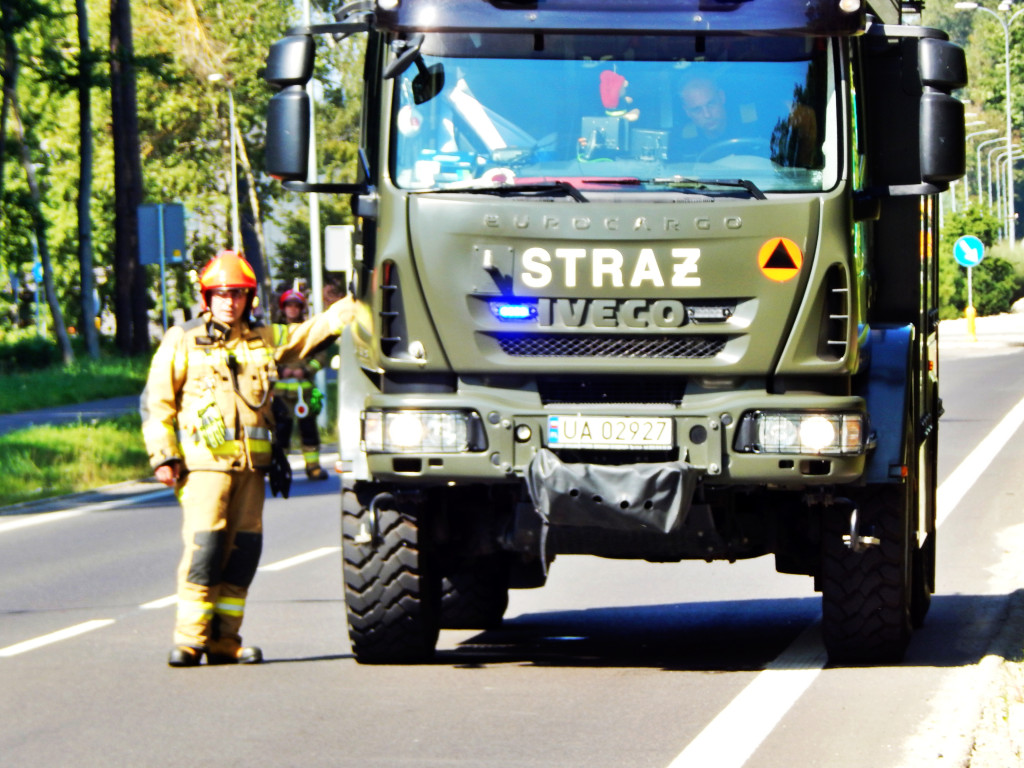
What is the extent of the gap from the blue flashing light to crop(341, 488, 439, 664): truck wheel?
0.97 metres

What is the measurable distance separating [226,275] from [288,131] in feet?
3.36

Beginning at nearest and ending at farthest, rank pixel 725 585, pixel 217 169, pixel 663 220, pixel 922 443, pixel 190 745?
pixel 190 745 < pixel 663 220 < pixel 922 443 < pixel 725 585 < pixel 217 169

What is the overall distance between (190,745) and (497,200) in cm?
241

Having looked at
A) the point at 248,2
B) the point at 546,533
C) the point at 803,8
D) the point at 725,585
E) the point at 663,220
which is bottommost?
the point at 725,585

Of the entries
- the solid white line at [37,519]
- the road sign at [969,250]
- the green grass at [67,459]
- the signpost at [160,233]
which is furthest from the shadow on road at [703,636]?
the road sign at [969,250]

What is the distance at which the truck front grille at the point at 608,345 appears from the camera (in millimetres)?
7879

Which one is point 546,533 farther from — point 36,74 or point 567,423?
point 36,74

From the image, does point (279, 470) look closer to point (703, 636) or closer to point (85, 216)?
point (703, 636)

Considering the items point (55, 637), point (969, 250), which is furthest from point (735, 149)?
point (969, 250)

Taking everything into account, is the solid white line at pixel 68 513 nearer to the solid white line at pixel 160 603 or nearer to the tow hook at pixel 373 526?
the solid white line at pixel 160 603

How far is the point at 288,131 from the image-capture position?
7.94 m

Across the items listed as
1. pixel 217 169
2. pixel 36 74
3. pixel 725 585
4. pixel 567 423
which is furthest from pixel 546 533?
pixel 217 169

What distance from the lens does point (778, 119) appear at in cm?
796

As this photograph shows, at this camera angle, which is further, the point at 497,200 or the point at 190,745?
A: the point at 497,200
